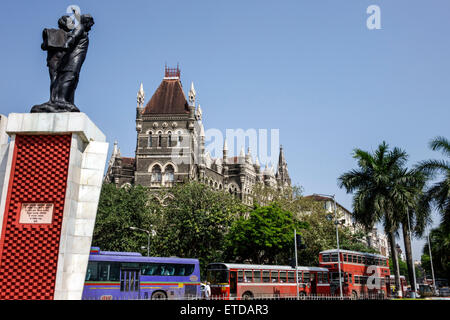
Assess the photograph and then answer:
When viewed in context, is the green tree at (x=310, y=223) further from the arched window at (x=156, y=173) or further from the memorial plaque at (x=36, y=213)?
the memorial plaque at (x=36, y=213)

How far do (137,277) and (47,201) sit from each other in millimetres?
11772

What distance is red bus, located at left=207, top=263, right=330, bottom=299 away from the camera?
25.1 m

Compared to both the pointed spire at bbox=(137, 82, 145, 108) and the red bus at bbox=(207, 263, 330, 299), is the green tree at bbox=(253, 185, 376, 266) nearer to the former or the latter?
the red bus at bbox=(207, 263, 330, 299)

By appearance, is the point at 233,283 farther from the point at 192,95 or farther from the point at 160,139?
the point at 192,95

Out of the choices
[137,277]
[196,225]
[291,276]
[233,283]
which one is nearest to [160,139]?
[196,225]

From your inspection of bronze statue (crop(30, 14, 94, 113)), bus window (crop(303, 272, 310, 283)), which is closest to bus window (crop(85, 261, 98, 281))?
bronze statue (crop(30, 14, 94, 113))

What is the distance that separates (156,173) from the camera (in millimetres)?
54031

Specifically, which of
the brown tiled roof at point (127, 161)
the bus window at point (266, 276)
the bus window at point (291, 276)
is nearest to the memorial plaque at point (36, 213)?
the bus window at point (266, 276)

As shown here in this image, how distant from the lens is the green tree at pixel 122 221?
3466cm

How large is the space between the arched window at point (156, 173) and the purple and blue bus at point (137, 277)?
32029 mm

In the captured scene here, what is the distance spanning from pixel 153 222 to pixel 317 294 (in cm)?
1618
